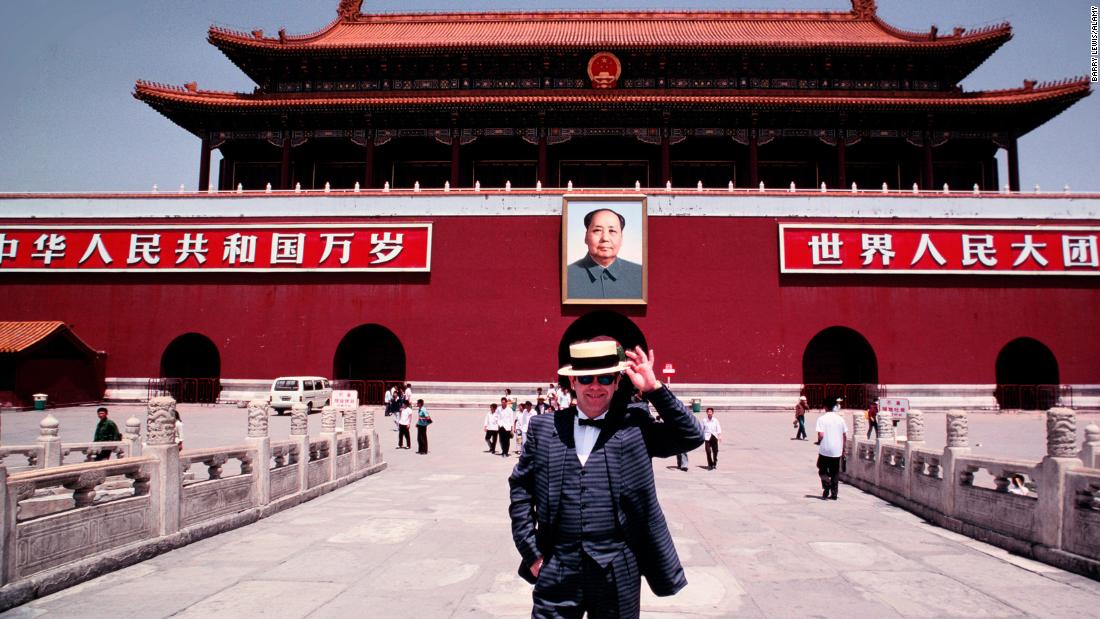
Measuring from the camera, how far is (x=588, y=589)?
10.4 ft

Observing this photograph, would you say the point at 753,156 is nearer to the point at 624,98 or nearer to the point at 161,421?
the point at 624,98

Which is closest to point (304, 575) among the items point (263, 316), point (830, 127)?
point (263, 316)

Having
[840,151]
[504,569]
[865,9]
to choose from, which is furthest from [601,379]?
[865,9]

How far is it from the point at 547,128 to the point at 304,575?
23033 millimetres

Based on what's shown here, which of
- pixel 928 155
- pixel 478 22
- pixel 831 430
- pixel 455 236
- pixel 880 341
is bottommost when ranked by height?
pixel 831 430

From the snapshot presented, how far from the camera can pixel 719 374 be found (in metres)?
23.3

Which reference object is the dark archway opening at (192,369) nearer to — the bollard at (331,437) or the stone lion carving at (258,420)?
the bollard at (331,437)

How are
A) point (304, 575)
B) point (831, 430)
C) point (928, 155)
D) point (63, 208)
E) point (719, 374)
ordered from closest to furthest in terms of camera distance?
point (304, 575) < point (831, 430) < point (719, 374) < point (63, 208) < point (928, 155)

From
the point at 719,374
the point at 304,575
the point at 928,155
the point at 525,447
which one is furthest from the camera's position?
the point at 928,155

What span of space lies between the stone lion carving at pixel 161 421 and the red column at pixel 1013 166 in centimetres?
2790

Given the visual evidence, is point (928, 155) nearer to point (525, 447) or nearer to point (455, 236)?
point (455, 236)

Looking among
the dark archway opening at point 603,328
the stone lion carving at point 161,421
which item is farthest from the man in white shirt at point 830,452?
the dark archway opening at point 603,328

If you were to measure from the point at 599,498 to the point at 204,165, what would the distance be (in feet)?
93.1

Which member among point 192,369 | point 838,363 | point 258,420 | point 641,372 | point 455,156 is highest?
point 455,156
